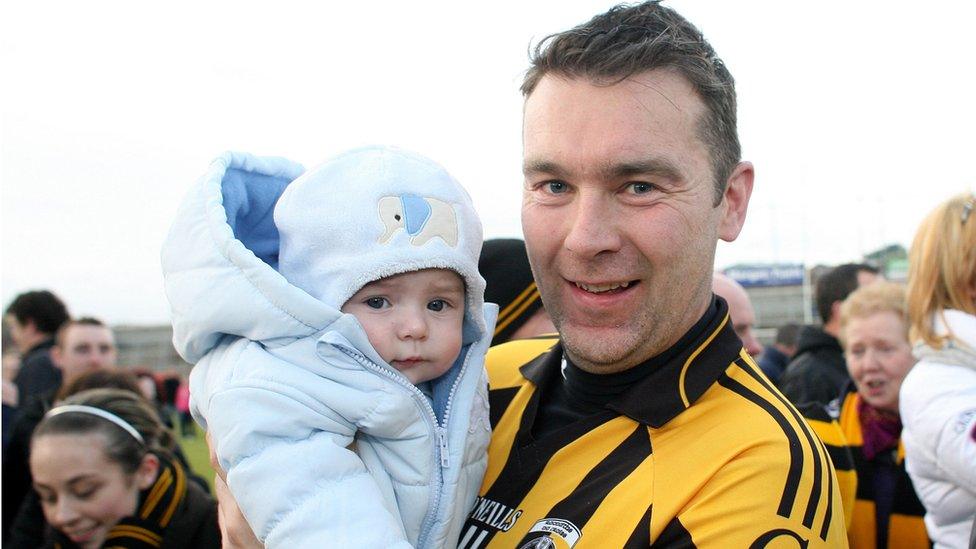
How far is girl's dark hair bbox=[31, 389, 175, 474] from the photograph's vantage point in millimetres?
3357

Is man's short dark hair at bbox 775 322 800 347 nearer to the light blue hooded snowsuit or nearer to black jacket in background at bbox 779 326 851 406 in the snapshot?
black jacket in background at bbox 779 326 851 406

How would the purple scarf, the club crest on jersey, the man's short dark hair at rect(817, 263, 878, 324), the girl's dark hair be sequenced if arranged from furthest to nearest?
the man's short dark hair at rect(817, 263, 878, 324), the purple scarf, the girl's dark hair, the club crest on jersey

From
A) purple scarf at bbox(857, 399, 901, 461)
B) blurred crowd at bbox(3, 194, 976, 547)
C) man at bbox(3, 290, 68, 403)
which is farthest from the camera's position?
man at bbox(3, 290, 68, 403)

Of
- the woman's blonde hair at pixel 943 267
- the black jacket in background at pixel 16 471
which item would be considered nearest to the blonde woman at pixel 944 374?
the woman's blonde hair at pixel 943 267

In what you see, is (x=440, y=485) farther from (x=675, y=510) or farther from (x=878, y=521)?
(x=878, y=521)

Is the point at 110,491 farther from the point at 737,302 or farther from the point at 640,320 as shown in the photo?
the point at 737,302

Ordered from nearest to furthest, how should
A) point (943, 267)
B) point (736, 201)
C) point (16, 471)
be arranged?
point (736, 201) → point (943, 267) → point (16, 471)

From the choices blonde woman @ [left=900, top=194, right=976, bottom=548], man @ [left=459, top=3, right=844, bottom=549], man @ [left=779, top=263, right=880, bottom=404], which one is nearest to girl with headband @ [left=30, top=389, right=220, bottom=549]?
man @ [left=459, top=3, right=844, bottom=549]

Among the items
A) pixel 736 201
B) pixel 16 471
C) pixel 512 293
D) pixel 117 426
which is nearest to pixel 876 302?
pixel 512 293

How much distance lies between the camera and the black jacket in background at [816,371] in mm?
4906

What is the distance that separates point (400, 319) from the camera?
77.2 inches

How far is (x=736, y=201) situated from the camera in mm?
2049

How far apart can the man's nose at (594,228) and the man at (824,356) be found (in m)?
3.37

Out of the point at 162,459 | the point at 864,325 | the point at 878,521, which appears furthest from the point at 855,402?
the point at 162,459
